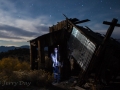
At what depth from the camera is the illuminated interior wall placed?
1178cm

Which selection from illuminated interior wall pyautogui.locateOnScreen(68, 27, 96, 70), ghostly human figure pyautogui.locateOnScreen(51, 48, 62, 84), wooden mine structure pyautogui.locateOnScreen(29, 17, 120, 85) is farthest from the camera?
ghostly human figure pyautogui.locateOnScreen(51, 48, 62, 84)

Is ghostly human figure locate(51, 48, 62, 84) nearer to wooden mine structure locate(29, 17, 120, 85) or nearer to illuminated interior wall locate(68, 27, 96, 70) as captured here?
wooden mine structure locate(29, 17, 120, 85)

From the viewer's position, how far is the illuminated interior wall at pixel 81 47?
1178cm

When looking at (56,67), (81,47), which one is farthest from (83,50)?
(56,67)

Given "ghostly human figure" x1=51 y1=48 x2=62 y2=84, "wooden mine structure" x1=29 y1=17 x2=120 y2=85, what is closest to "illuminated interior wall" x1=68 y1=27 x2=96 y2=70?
"wooden mine structure" x1=29 y1=17 x2=120 y2=85

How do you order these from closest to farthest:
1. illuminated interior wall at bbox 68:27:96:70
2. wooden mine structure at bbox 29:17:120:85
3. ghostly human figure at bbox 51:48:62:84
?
wooden mine structure at bbox 29:17:120:85 < illuminated interior wall at bbox 68:27:96:70 < ghostly human figure at bbox 51:48:62:84

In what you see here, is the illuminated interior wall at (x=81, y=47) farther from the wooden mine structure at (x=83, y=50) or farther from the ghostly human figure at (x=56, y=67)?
the ghostly human figure at (x=56, y=67)

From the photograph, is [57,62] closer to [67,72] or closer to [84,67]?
[67,72]

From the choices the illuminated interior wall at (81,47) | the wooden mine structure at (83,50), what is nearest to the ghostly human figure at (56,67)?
the wooden mine structure at (83,50)

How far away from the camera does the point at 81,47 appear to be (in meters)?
13.2

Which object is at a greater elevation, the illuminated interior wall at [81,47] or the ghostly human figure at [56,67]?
the illuminated interior wall at [81,47]

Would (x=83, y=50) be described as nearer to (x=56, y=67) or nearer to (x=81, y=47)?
(x=81, y=47)

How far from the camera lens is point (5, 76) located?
10266 mm

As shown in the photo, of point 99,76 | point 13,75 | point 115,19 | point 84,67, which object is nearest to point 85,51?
point 84,67
